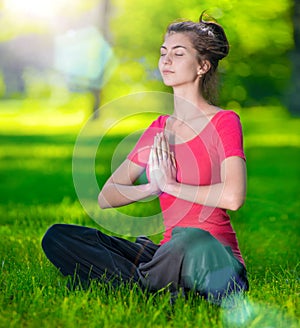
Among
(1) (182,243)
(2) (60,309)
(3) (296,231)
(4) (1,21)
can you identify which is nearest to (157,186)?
(1) (182,243)

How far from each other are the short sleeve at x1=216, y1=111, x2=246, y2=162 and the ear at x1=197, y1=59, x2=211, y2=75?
23 cm

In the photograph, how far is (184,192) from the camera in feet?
10.9

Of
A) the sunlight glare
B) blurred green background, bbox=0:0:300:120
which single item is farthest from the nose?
the sunlight glare

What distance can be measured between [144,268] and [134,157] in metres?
0.55

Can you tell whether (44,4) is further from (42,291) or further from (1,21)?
(42,291)

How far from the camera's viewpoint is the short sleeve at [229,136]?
131 inches

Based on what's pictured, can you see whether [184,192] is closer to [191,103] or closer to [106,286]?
[191,103]

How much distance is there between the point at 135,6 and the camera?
2055cm

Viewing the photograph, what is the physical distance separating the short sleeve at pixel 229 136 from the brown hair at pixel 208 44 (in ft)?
0.65

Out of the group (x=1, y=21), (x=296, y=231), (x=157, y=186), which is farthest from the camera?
(x=1, y=21)

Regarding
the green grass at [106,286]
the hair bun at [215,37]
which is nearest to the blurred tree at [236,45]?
the green grass at [106,286]

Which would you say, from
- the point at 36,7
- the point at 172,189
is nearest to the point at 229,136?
the point at 172,189

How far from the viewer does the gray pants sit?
320cm

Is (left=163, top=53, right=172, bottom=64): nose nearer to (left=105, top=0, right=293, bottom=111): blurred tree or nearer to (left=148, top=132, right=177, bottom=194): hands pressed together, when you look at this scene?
(left=148, top=132, right=177, bottom=194): hands pressed together
